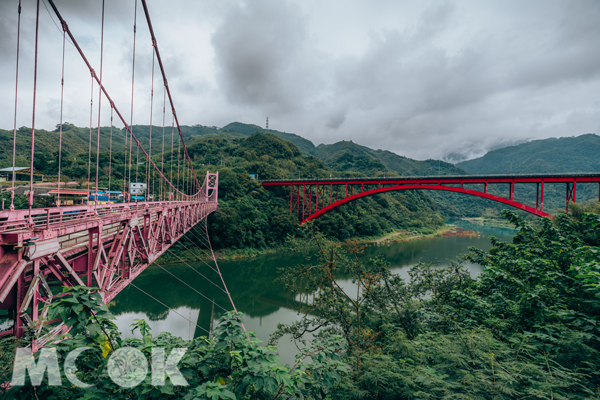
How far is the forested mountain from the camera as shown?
8214 cm

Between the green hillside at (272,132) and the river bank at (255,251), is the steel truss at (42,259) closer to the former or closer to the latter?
the river bank at (255,251)

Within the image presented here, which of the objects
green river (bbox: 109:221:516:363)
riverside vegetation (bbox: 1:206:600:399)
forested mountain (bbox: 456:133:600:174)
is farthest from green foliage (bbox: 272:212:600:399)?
forested mountain (bbox: 456:133:600:174)

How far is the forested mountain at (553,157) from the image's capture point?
82.1 meters

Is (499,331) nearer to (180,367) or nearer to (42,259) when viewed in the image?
(180,367)

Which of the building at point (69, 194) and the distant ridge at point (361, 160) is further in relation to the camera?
the distant ridge at point (361, 160)

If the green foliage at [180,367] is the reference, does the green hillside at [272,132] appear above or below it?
above

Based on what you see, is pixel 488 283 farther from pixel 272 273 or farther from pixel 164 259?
pixel 164 259

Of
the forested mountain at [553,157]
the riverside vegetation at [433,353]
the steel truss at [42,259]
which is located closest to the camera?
the riverside vegetation at [433,353]

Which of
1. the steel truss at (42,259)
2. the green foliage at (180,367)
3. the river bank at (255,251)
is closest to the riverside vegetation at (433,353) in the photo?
the green foliage at (180,367)

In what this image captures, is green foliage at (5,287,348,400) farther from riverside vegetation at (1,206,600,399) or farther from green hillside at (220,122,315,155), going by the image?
green hillside at (220,122,315,155)

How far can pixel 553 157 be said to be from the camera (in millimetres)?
91562

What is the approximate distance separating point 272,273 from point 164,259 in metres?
7.27

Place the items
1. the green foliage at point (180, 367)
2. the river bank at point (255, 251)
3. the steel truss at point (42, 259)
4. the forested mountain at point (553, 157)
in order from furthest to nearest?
the forested mountain at point (553, 157) → the river bank at point (255, 251) → the steel truss at point (42, 259) → the green foliage at point (180, 367)

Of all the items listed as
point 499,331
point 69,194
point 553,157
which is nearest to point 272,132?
point 553,157
